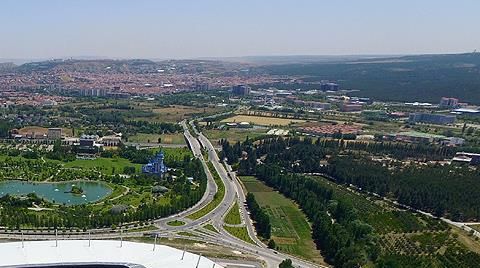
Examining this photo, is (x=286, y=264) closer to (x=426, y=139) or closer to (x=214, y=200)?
(x=214, y=200)

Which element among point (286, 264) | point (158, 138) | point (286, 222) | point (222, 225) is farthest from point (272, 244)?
point (158, 138)

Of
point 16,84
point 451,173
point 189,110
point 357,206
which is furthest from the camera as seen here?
point 16,84

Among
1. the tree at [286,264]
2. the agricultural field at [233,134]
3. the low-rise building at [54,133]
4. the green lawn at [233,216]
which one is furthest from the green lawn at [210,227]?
the low-rise building at [54,133]

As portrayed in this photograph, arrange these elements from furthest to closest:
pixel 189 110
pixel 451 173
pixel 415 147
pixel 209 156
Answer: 1. pixel 189 110
2. pixel 415 147
3. pixel 209 156
4. pixel 451 173

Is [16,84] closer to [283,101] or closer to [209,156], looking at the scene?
[283,101]

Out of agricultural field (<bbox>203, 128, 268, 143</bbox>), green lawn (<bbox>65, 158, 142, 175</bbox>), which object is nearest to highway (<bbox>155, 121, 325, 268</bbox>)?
green lawn (<bbox>65, 158, 142, 175</bbox>)

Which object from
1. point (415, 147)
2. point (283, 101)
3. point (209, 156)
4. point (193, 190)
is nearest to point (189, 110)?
point (283, 101)
